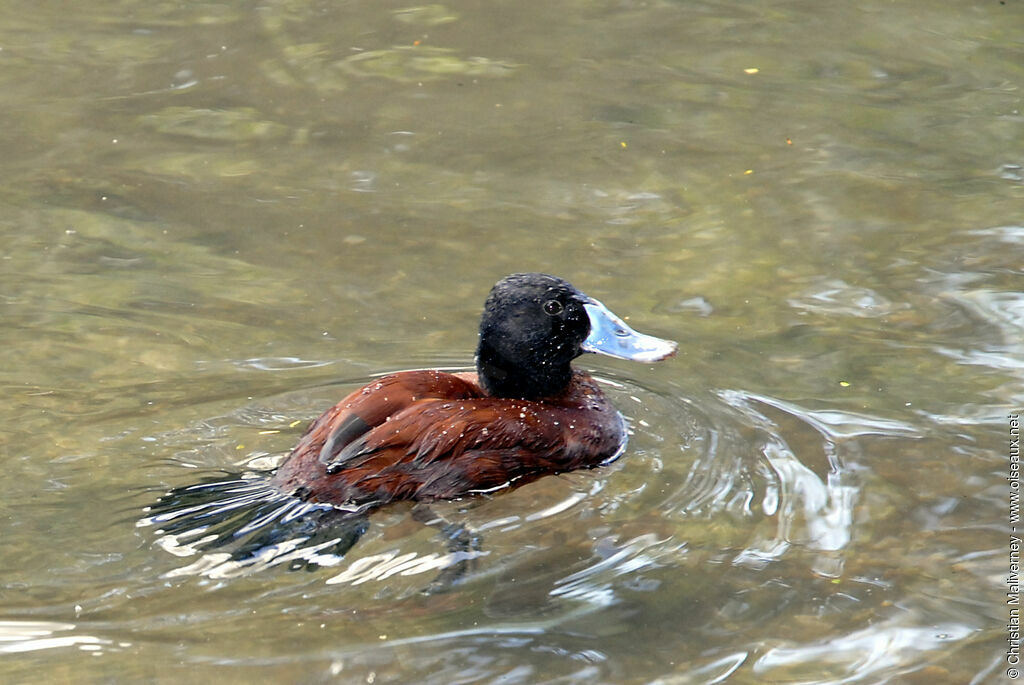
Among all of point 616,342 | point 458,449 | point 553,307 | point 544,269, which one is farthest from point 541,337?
point 544,269

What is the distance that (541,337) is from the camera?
4.89 meters

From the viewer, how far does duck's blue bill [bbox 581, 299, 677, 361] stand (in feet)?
16.4

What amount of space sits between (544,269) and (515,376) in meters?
1.28

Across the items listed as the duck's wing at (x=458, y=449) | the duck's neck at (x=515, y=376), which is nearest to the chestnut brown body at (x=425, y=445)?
the duck's wing at (x=458, y=449)

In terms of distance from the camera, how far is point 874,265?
615cm

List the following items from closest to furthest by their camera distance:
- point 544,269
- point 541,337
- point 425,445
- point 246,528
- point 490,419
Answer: point 246,528 → point 425,445 → point 490,419 → point 541,337 → point 544,269

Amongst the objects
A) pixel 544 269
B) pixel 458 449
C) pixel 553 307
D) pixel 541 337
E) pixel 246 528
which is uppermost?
pixel 553 307

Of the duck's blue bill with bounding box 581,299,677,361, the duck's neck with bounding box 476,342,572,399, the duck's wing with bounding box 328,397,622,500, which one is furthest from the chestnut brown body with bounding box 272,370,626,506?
the duck's blue bill with bounding box 581,299,677,361

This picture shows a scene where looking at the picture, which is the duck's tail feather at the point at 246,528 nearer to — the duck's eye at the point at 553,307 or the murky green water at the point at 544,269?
the murky green water at the point at 544,269

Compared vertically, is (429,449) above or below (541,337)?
below

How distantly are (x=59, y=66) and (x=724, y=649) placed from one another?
6.39 meters

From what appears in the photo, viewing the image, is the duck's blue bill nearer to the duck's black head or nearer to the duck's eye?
the duck's black head

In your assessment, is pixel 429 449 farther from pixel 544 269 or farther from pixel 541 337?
pixel 544 269

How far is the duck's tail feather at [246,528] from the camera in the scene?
426cm
